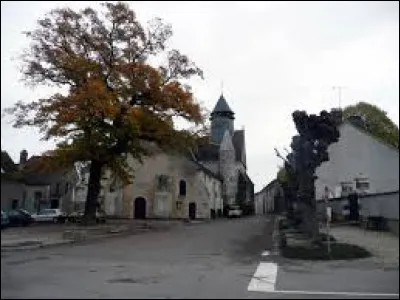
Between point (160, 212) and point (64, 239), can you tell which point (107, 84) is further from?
point (160, 212)

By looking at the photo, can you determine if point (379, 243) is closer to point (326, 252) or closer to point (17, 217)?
point (326, 252)

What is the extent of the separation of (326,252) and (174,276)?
6.48 metres

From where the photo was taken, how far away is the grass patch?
17683 millimetres

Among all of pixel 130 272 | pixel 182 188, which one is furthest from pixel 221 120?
pixel 130 272

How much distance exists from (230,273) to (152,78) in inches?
1084

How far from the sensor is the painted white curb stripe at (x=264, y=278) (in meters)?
12.7

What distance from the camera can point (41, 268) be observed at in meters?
13.8

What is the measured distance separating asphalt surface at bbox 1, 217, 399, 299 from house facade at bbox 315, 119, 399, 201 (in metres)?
2.29

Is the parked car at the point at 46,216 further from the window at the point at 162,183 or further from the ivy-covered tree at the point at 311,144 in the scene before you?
the window at the point at 162,183

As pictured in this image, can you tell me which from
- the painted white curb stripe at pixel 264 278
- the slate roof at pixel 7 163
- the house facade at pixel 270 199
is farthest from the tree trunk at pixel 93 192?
the house facade at pixel 270 199

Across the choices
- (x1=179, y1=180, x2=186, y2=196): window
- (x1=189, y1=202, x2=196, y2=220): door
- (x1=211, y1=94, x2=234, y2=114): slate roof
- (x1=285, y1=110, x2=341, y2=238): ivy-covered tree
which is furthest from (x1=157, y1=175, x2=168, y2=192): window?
(x1=285, y1=110, x2=341, y2=238): ivy-covered tree

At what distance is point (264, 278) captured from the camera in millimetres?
14578

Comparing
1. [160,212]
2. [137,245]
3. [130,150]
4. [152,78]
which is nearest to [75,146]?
[130,150]

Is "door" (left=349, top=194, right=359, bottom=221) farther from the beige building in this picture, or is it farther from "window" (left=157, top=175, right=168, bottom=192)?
"window" (left=157, top=175, right=168, bottom=192)
